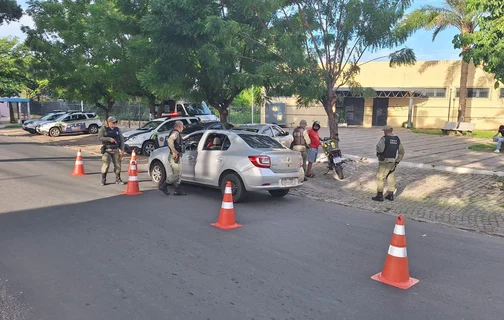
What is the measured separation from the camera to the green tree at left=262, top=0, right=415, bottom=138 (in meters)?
11.1

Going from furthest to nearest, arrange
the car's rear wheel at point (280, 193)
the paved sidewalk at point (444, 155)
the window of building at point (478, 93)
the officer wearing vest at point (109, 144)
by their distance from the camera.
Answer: the window of building at point (478, 93), the paved sidewalk at point (444, 155), the officer wearing vest at point (109, 144), the car's rear wheel at point (280, 193)

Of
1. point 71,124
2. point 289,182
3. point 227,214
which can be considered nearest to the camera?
point 227,214

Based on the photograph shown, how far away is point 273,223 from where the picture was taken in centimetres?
704

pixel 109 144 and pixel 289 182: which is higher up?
pixel 109 144

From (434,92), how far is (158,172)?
2660cm

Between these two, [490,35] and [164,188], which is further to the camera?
[490,35]

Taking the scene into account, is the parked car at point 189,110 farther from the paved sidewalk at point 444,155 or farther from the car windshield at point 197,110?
the paved sidewalk at point 444,155

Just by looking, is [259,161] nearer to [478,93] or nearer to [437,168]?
[437,168]

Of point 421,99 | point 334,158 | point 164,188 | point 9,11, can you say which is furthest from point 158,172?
point 421,99

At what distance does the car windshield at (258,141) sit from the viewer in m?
8.70

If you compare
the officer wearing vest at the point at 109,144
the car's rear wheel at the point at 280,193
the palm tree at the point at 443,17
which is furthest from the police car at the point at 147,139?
the palm tree at the point at 443,17

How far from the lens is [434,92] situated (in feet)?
100

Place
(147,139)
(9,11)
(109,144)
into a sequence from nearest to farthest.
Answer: (109,144) < (147,139) < (9,11)

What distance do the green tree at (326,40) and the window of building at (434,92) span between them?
806 inches
